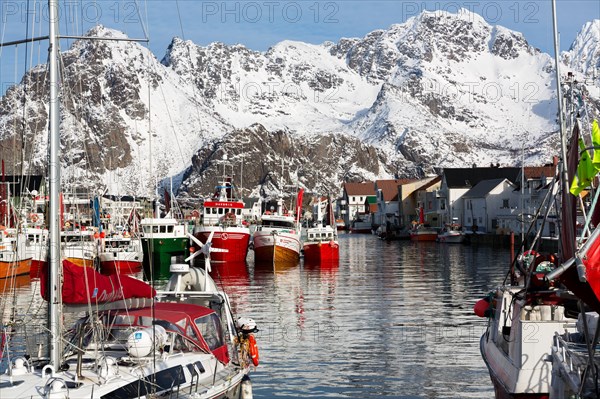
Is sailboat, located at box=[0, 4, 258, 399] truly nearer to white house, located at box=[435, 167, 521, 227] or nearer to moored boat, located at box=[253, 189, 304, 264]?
moored boat, located at box=[253, 189, 304, 264]

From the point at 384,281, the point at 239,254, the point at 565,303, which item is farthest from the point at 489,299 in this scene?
the point at 239,254

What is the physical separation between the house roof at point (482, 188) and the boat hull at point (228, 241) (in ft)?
216

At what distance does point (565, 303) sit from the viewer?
914 inches

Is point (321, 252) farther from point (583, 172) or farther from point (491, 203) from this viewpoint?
point (583, 172)

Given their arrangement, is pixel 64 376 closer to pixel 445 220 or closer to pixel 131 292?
pixel 131 292

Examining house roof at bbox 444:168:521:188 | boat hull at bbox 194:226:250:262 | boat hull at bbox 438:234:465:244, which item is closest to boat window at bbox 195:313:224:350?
boat hull at bbox 194:226:250:262

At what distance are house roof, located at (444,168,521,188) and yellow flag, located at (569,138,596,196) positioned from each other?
461 ft

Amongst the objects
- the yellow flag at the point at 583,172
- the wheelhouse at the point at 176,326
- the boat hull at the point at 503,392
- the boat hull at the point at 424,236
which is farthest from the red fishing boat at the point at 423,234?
the yellow flag at the point at 583,172

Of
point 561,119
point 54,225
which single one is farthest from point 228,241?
point 561,119

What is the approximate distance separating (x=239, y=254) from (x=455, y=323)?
46.5 metres

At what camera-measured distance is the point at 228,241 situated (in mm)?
85312

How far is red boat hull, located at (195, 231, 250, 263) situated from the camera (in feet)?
277

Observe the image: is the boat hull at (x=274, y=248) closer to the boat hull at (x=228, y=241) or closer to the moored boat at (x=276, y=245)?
the moored boat at (x=276, y=245)

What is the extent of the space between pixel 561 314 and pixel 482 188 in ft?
420
